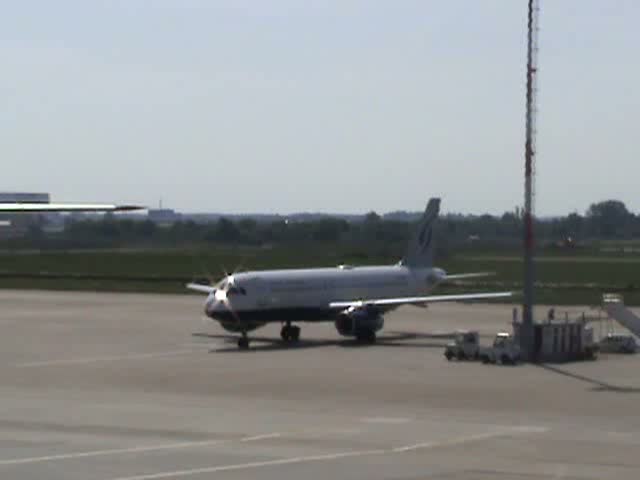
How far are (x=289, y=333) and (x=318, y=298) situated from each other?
6.30ft

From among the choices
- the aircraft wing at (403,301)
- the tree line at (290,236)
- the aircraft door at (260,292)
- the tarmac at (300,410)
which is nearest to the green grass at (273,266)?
the tree line at (290,236)

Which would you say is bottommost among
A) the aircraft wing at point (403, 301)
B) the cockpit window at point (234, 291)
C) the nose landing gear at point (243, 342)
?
the nose landing gear at point (243, 342)

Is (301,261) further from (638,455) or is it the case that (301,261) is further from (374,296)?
(638,455)

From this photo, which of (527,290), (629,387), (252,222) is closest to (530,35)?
(527,290)

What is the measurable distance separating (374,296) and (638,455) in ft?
118

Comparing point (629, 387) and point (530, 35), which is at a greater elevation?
point (530, 35)

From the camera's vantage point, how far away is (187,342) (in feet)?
208

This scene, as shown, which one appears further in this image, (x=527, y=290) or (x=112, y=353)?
(x=112, y=353)

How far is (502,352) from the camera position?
5309cm

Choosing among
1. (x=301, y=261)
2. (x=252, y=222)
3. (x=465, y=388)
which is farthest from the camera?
(x=252, y=222)

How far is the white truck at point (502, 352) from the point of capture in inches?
2084

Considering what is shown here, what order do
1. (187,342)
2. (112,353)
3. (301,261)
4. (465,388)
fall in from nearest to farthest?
1. (465,388)
2. (112,353)
3. (187,342)
4. (301,261)

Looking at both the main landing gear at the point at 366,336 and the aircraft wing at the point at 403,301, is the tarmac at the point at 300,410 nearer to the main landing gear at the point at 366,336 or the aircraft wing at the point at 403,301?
the main landing gear at the point at 366,336

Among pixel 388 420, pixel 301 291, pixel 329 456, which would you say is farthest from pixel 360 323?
pixel 329 456
